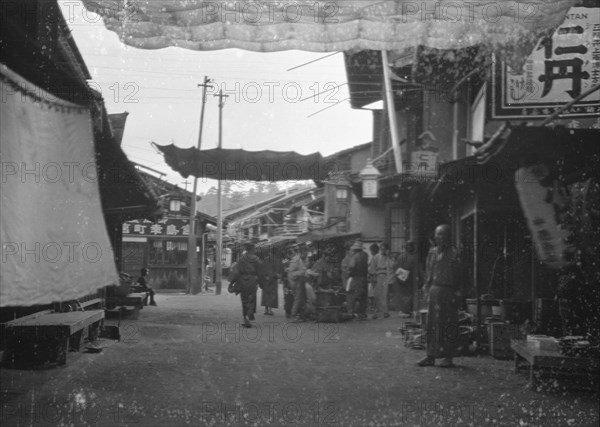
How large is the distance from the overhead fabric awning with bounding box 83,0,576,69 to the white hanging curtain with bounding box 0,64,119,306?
1024 mm

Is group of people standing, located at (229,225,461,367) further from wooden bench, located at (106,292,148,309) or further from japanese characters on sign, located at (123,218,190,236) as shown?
japanese characters on sign, located at (123,218,190,236)

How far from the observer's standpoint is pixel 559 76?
28.6ft

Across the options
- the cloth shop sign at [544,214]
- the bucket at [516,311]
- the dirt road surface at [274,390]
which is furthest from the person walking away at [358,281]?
the cloth shop sign at [544,214]

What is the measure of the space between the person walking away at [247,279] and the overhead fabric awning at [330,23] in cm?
987

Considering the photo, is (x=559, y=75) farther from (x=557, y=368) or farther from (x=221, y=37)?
(x=221, y=37)

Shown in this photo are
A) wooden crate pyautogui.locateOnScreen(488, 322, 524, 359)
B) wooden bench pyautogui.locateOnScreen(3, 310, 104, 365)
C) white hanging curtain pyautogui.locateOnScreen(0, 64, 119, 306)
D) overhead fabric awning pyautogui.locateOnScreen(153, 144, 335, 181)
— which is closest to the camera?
white hanging curtain pyautogui.locateOnScreen(0, 64, 119, 306)

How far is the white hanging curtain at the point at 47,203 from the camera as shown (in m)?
4.32

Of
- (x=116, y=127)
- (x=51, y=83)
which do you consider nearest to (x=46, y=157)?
(x=51, y=83)

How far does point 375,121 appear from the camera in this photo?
24.7 m

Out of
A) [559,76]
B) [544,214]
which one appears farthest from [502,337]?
[559,76]

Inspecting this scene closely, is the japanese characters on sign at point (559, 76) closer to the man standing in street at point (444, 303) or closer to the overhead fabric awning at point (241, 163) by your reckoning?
the man standing in street at point (444, 303)

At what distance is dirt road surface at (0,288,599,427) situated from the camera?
577cm

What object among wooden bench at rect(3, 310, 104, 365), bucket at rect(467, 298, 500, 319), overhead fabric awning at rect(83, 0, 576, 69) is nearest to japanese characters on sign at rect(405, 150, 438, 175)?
bucket at rect(467, 298, 500, 319)

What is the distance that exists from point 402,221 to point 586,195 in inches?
547
